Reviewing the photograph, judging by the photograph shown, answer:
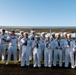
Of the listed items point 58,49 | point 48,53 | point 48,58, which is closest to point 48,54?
point 48,53

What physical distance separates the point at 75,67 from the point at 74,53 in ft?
2.66

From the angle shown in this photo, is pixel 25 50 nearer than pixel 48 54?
Yes

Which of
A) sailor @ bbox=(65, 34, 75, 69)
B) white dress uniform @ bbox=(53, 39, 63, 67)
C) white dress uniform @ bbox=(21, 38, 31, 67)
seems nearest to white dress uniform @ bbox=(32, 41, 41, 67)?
white dress uniform @ bbox=(21, 38, 31, 67)

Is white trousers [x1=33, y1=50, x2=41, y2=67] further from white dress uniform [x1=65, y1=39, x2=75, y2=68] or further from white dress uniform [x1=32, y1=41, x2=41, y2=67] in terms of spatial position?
white dress uniform [x1=65, y1=39, x2=75, y2=68]

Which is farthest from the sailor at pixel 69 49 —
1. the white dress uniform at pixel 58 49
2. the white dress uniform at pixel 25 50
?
the white dress uniform at pixel 25 50

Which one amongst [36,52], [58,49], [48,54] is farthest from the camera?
[58,49]

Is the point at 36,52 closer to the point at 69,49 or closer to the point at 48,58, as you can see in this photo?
the point at 48,58

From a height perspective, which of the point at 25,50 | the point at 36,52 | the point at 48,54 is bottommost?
the point at 48,54

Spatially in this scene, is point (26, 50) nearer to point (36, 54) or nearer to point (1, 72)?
point (36, 54)

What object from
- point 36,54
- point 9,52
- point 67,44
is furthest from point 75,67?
point 9,52

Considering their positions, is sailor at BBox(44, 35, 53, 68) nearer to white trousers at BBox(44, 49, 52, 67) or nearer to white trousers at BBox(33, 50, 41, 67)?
white trousers at BBox(44, 49, 52, 67)

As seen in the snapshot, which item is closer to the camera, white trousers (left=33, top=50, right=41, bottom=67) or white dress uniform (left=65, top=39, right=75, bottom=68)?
white trousers (left=33, top=50, right=41, bottom=67)

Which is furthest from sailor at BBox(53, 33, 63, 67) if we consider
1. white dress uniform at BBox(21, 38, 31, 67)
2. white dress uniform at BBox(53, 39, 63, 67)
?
white dress uniform at BBox(21, 38, 31, 67)

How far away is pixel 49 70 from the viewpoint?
30.7 ft
